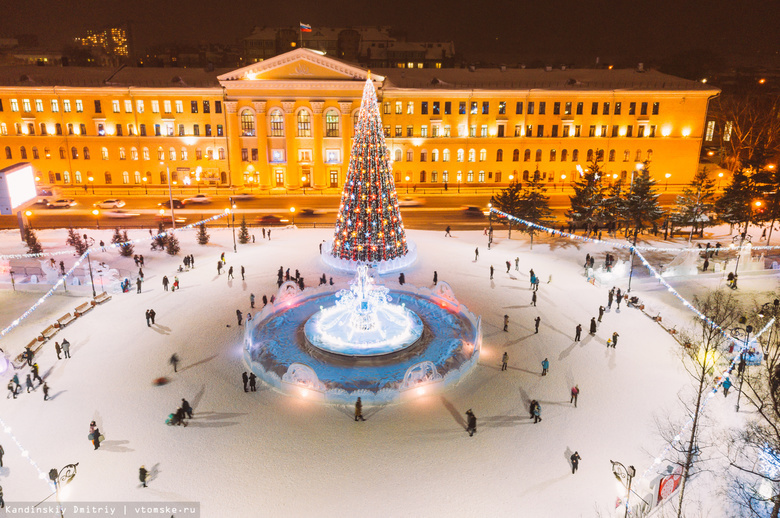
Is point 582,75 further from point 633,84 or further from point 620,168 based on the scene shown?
point 620,168

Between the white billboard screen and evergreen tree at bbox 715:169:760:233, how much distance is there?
5864 cm

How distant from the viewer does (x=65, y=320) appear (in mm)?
30062

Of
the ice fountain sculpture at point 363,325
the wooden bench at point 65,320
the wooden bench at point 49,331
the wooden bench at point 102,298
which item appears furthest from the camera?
the wooden bench at point 102,298

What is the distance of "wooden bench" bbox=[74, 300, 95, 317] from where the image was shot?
30750 mm

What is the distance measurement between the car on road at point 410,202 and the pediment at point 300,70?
1397 cm

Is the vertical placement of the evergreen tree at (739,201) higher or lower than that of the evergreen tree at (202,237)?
higher

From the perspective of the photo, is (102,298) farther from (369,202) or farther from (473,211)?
(473,211)

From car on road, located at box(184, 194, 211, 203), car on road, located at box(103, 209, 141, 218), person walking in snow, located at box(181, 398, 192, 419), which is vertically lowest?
person walking in snow, located at box(181, 398, 192, 419)

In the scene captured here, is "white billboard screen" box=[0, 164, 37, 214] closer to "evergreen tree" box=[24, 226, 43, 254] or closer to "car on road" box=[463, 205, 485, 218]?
"evergreen tree" box=[24, 226, 43, 254]

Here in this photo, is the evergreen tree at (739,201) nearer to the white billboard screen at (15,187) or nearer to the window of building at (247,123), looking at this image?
the window of building at (247,123)

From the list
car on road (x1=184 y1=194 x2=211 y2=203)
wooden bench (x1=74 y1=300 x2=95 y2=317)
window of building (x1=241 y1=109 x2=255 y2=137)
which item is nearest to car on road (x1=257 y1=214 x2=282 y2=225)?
car on road (x1=184 y1=194 x2=211 y2=203)

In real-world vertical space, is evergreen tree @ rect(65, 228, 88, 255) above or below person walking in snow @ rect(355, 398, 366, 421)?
above

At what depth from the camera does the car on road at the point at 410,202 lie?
5961 centimetres

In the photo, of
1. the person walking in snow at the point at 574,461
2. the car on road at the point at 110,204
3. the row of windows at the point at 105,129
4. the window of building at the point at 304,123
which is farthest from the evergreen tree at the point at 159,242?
the person walking in snow at the point at 574,461
